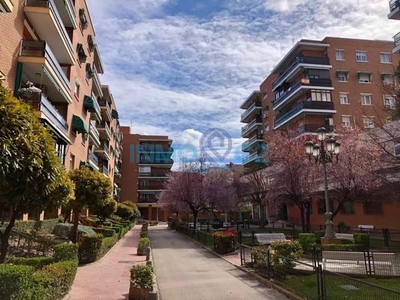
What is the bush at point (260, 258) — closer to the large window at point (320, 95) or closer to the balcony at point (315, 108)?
the balcony at point (315, 108)

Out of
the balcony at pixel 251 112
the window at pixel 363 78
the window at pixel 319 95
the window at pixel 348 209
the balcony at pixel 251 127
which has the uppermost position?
the balcony at pixel 251 112

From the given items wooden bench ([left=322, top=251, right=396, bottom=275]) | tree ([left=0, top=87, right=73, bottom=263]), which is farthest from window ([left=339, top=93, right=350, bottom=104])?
tree ([left=0, top=87, right=73, bottom=263])

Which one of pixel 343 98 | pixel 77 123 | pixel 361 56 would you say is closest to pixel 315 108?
pixel 343 98

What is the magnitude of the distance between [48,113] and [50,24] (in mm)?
4859

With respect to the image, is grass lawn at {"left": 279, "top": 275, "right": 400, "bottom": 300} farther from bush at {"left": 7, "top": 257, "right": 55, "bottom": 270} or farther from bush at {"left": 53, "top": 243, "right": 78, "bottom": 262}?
bush at {"left": 7, "top": 257, "right": 55, "bottom": 270}

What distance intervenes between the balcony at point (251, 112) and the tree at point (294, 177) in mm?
36090

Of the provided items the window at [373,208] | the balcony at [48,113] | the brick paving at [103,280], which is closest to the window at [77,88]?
the balcony at [48,113]

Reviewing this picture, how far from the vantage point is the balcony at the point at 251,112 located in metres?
63.0

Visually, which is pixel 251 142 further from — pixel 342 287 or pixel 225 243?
pixel 342 287

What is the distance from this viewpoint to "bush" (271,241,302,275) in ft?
37.3

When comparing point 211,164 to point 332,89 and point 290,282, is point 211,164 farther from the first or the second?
point 290,282

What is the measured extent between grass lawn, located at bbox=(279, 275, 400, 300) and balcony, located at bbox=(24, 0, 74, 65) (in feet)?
55.9

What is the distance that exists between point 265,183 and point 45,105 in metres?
23.6

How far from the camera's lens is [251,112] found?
65.1m
